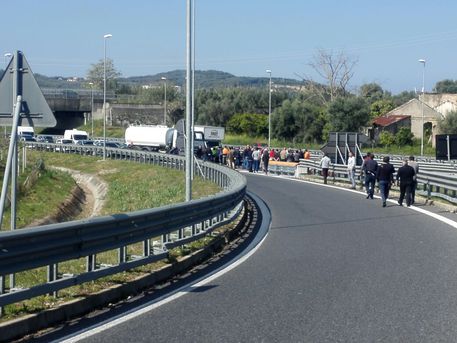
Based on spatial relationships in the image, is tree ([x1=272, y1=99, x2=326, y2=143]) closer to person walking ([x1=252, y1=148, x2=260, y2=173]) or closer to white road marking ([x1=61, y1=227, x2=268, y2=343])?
person walking ([x1=252, y1=148, x2=260, y2=173])

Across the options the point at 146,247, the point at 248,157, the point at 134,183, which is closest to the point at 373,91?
the point at 248,157

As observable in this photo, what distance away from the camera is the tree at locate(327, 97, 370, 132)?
82.8 meters

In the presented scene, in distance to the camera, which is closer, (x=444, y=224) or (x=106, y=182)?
(x=444, y=224)

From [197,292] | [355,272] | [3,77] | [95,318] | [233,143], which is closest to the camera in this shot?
[95,318]

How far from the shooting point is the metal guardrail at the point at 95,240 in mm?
8586

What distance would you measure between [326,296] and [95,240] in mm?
2838

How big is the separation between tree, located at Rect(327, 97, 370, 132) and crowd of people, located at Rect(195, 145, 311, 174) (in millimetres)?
22261

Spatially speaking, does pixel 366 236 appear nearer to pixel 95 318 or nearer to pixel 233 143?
pixel 95 318

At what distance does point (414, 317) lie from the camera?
9.27m

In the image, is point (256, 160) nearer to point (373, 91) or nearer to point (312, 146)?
point (312, 146)

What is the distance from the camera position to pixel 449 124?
7375cm

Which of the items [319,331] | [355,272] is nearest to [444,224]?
[355,272]

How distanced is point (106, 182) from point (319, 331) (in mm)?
40472

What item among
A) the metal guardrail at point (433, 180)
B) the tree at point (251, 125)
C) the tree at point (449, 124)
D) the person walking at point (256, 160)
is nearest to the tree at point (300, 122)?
the tree at point (251, 125)
